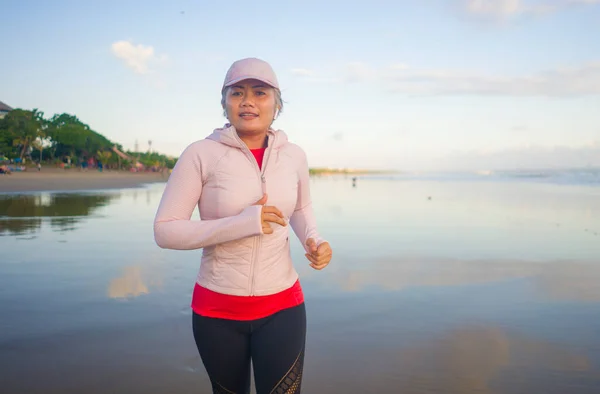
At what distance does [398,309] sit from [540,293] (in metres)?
2.13

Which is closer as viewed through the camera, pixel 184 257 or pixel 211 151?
pixel 211 151

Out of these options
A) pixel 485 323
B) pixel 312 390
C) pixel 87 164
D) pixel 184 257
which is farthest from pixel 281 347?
pixel 87 164

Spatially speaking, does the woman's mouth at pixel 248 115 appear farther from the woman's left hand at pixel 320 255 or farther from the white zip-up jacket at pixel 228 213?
the woman's left hand at pixel 320 255

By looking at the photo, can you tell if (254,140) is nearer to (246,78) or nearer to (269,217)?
(246,78)

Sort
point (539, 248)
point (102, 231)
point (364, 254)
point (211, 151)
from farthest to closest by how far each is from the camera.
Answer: point (102, 231) < point (539, 248) < point (364, 254) < point (211, 151)

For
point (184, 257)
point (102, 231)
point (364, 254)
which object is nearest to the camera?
point (184, 257)

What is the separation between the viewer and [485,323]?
16.9ft

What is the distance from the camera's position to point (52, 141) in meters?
75.6

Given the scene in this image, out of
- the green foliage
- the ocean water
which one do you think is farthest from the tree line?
the ocean water

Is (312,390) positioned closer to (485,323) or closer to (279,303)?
(279,303)

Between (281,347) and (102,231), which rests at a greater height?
(281,347)

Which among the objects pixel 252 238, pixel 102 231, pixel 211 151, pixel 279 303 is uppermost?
pixel 211 151

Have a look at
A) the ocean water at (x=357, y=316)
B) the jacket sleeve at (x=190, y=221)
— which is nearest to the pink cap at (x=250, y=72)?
the jacket sleeve at (x=190, y=221)

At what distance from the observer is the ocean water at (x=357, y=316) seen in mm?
3814
